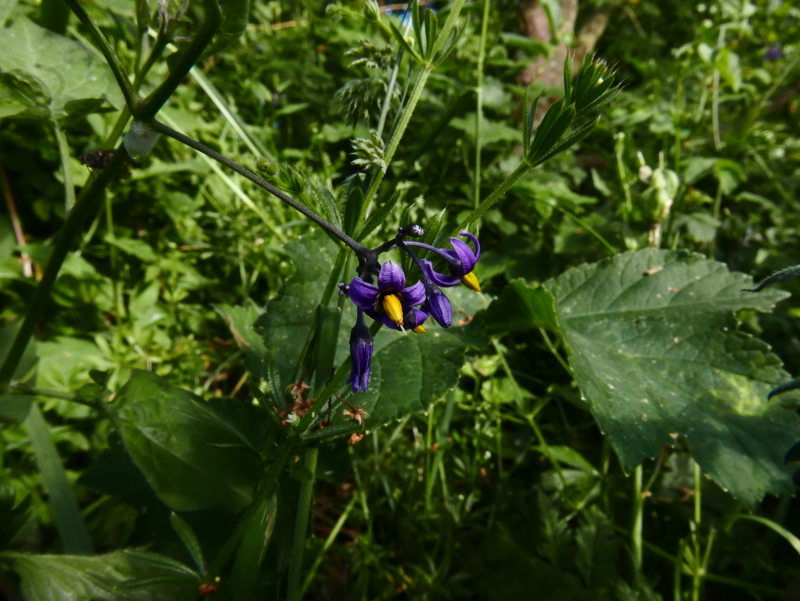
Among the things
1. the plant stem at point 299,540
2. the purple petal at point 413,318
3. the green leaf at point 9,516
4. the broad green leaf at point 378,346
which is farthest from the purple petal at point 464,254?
the green leaf at point 9,516

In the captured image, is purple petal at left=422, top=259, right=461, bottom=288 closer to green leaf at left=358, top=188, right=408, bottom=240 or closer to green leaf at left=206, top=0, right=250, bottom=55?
green leaf at left=358, top=188, right=408, bottom=240

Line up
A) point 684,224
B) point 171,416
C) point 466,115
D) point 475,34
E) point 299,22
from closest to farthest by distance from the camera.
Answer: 1. point 171,416
2. point 684,224
3. point 466,115
4. point 475,34
5. point 299,22

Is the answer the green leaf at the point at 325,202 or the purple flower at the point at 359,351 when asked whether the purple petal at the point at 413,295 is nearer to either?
the purple flower at the point at 359,351

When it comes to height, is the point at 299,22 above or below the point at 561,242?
above

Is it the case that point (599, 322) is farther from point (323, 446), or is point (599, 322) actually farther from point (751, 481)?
point (323, 446)

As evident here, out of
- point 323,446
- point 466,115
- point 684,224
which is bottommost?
point 323,446

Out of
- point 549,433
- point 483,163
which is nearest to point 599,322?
point 549,433
